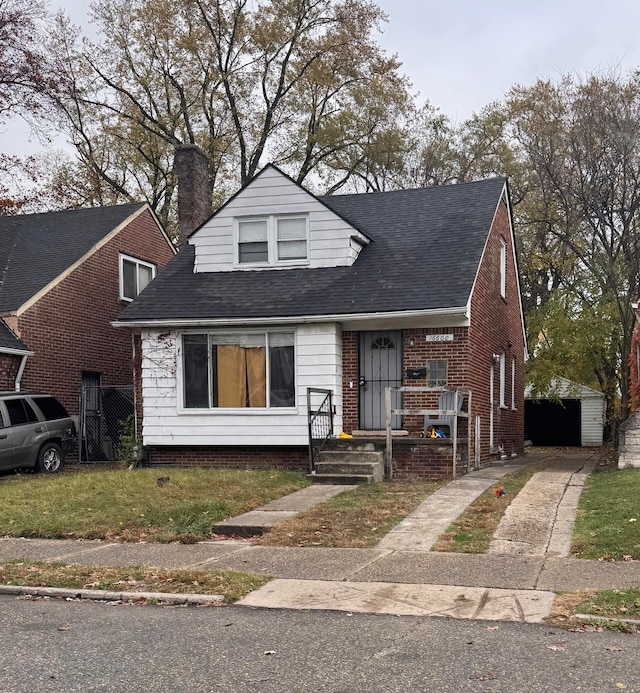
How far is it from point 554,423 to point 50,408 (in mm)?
22823

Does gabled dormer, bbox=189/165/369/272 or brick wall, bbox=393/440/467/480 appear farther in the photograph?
gabled dormer, bbox=189/165/369/272

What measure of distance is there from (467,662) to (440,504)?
238 inches

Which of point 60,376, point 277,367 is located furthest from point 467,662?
point 60,376

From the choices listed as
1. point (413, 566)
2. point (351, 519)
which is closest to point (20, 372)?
point (351, 519)

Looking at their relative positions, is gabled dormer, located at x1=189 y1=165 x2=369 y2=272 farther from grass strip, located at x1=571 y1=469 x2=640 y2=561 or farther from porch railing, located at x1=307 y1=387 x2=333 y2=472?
grass strip, located at x1=571 y1=469 x2=640 y2=561

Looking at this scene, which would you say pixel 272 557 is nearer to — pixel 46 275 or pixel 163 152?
pixel 46 275

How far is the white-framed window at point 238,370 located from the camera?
1592cm

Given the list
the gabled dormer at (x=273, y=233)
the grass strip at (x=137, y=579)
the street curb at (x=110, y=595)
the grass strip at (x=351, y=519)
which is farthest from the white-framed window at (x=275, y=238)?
the street curb at (x=110, y=595)

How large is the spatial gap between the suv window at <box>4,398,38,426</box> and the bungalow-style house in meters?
2.18

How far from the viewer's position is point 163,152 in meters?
33.4

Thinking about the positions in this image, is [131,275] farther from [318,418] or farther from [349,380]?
[318,418]

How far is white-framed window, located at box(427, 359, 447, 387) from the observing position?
15.4 meters

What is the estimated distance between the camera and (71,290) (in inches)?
768

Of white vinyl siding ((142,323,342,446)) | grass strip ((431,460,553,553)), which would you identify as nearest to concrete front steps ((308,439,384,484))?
white vinyl siding ((142,323,342,446))
